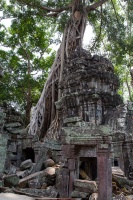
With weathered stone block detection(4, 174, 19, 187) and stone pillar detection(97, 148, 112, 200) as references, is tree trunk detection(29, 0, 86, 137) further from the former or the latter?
stone pillar detection(97, 148, 112, 200)

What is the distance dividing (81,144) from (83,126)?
0.37 meters

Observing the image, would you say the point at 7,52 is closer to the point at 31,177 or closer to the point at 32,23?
the point at 32,23

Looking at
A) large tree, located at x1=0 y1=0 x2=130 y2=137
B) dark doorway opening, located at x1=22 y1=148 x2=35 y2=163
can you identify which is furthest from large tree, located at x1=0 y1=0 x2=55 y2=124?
dark doorway opening, located at x1=22 y1=148 x2=35 y2=163

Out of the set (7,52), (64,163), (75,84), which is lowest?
(64,163)

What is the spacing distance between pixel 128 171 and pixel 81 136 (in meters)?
2.53

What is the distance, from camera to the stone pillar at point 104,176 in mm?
4004

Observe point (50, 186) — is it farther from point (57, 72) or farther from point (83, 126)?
point (57, 72)

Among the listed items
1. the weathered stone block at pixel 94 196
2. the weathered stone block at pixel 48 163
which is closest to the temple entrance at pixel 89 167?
the weathered stone block at pixel 48 163

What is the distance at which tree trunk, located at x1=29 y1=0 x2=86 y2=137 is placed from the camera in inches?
405

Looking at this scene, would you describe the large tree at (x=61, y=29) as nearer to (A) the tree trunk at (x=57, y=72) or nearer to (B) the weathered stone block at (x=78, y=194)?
(A) the tree trunk at (x=57, y=72)

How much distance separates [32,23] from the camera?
13852 millimetres

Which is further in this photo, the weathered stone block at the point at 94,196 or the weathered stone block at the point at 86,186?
the weathered stone block at the point at 86,186

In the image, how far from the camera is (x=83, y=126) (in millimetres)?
4691

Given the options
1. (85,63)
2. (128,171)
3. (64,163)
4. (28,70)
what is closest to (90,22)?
(28,70)
